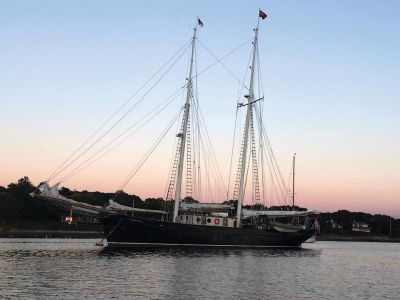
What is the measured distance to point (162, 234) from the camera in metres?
72.3

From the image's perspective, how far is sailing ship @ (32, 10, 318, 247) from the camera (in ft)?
→ 232

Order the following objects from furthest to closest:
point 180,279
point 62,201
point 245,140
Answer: point 245,140
point 62,201
point 180,279

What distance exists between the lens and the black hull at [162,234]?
232ft

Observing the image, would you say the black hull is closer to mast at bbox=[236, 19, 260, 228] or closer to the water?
mast at bbox=[236, 19, 260, 228]

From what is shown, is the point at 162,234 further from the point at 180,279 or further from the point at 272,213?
the point at 180,279

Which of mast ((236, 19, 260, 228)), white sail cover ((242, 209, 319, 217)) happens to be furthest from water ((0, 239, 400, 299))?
white sail cover ((242, 209, 319, 217))

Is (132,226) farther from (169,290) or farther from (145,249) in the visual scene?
(169,290)

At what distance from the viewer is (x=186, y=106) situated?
77.2 m

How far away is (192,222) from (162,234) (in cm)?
579

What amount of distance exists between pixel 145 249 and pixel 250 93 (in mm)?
30581

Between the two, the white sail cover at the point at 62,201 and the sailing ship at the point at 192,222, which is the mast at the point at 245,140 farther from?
the white sail cover at the point at 62,201

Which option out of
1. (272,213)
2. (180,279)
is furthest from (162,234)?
(180,279)

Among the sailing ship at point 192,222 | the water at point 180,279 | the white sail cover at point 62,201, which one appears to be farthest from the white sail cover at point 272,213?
the water at point 180,279

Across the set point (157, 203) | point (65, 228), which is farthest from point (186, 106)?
point (157, 203)
